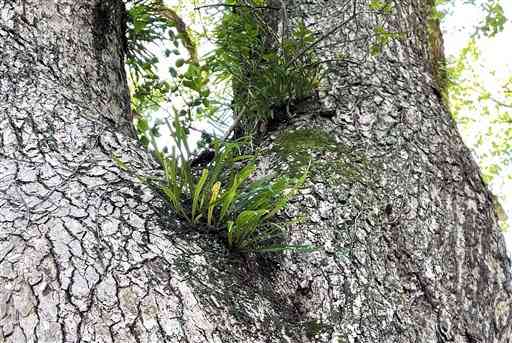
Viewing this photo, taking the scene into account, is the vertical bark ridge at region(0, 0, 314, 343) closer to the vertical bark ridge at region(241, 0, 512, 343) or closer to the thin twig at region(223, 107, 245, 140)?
the vertical bark ridge at region(241, 0, 512, 343)

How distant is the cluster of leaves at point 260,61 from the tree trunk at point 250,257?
0.34 ft

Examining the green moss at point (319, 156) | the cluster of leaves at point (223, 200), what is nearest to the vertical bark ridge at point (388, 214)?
the green moss at point (319, 156)

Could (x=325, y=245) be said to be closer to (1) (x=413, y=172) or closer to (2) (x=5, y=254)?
(1) (x=413, y=172)

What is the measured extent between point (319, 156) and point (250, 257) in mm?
478

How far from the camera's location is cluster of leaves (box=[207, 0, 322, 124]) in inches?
79.8

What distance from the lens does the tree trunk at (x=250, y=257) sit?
1.16 metres

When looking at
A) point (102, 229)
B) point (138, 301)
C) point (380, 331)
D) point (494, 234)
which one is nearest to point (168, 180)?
point (102, 229)

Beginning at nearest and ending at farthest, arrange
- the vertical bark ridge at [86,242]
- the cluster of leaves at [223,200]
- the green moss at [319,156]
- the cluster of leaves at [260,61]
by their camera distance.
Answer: the vertical bark ridge at [86,242], the cluster of leaves at [223,200], the green moss at [319,156], the cluster of leaves at [260,61]

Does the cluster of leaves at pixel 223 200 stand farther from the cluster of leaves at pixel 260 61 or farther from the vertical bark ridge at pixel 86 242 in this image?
the cluster of leaves at pixel 260 61

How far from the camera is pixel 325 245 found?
5.02 feet

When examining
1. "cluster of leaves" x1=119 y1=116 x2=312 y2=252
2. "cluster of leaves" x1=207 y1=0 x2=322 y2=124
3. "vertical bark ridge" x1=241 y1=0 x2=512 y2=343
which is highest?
"cluster of leaves" x1=207 y1=0 x2=322 y2=124

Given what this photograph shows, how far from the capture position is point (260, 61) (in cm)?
224

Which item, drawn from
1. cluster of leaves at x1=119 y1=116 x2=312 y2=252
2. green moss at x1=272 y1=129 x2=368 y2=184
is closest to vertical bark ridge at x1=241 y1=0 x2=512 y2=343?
green moss at x1=272 y1=129 x2=368 y2=184

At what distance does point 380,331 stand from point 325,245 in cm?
26
